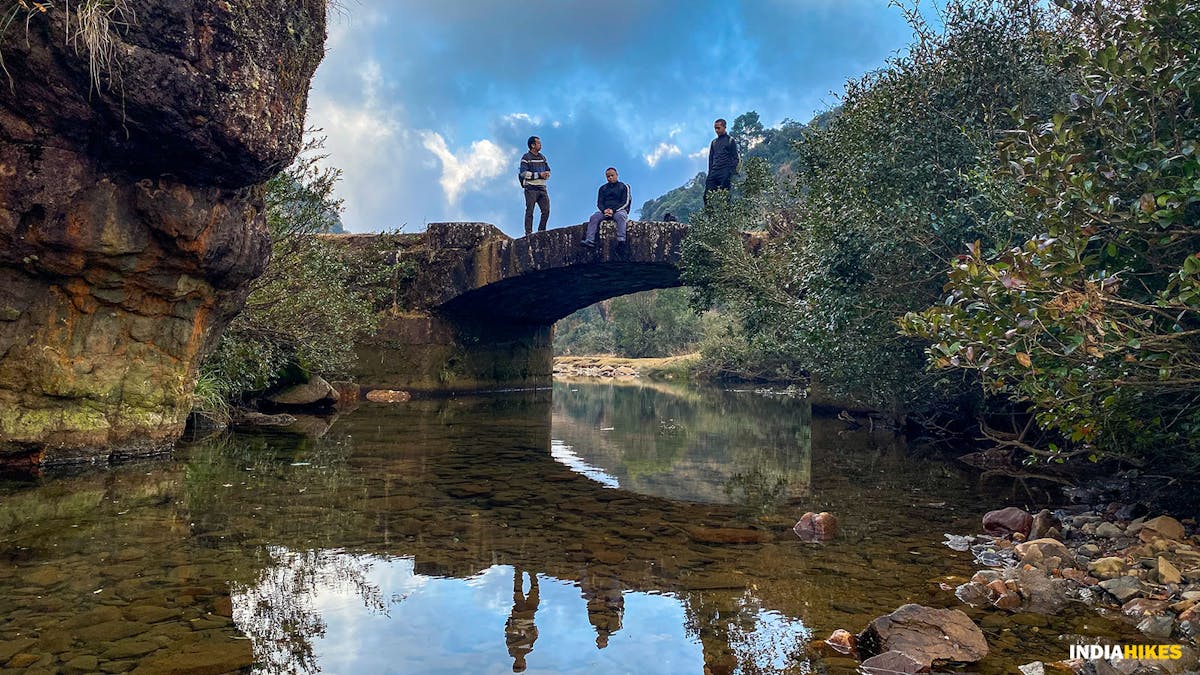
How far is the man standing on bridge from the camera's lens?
1770 centimetres

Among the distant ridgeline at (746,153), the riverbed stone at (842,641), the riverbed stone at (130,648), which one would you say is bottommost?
the riverbed stone at (130,648)

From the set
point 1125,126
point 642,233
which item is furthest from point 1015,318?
point 642,233

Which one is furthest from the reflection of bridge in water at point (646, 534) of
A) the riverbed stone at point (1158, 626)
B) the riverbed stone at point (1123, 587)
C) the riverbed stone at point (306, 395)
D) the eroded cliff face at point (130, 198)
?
the riverbed stone at point (306, 395)

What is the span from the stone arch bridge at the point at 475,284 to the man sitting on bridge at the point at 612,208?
11.2 inches

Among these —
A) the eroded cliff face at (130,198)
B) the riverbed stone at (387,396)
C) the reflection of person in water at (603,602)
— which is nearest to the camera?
the reflection of person in water at (603,602)

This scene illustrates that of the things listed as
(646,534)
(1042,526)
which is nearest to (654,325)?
(646,534)

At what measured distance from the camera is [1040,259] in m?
4.91

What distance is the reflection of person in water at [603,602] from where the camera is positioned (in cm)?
403

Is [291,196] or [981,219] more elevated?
[291,196]

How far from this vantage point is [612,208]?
18109 mm

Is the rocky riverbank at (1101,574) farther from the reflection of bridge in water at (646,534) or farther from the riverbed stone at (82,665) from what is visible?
the riverbed stone at (82,665)

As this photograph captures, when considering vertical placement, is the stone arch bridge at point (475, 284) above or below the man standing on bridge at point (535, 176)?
below

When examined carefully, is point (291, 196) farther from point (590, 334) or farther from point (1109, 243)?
point (590, 334)

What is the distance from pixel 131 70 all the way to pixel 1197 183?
7.84 meters
